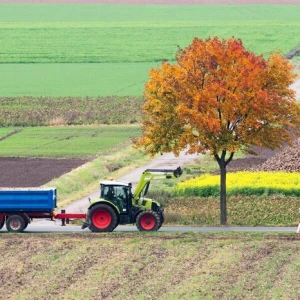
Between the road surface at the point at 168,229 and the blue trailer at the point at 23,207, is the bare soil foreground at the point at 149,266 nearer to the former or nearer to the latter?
the blue trailer at the point at 23,207

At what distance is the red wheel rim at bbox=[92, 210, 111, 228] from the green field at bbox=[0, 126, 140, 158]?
98.5 feet

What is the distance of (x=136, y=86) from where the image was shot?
419 feet

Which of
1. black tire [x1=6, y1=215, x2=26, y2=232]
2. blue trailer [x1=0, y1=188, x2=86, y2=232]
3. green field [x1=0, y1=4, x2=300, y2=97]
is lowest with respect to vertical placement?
black tire [x1=6, y1=215, x2=26, y2=232]

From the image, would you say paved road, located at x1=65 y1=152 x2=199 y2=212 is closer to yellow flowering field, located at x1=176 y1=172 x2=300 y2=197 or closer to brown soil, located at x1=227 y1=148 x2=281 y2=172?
brown soil, located at x1=227 y1=148 x2=281 y2=172

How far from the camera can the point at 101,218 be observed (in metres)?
53.8

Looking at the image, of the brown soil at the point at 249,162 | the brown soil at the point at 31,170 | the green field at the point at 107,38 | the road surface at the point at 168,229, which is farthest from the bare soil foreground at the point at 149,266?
the green field at the point at 107,38

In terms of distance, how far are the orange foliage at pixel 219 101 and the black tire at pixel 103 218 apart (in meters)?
5.61

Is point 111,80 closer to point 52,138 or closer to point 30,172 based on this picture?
point 52,138

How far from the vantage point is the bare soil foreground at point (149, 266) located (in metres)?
41.3

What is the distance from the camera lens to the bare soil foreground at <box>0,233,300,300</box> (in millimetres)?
41281

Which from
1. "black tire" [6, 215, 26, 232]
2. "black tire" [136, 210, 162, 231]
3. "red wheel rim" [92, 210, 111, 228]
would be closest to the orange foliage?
"black tire" [136, 210, 162, 231]

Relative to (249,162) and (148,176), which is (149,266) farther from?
(249,162)

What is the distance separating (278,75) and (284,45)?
9453cm

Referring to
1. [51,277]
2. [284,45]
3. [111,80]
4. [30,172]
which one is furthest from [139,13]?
[51,277]
